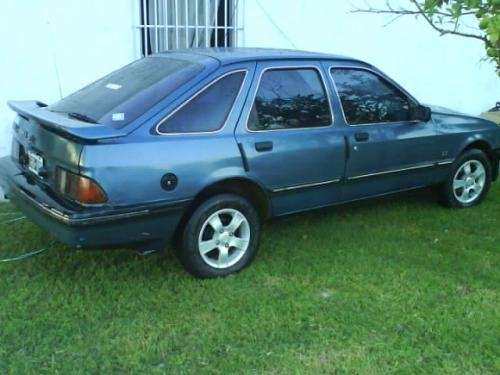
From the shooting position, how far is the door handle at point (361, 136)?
4777 mm

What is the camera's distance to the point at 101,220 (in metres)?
3.58

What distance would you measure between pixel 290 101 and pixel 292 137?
29cm

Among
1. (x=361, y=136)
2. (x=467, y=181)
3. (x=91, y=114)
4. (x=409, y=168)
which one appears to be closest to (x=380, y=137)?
(x=361, y=136)

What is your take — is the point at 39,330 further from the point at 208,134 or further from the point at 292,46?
the point at 292,46

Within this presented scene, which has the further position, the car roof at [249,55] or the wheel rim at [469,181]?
the wheel rim at [469,181]

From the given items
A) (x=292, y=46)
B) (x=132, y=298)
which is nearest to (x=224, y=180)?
(x=132, y=298)

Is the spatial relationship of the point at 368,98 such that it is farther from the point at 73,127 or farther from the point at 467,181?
the point at 73,127

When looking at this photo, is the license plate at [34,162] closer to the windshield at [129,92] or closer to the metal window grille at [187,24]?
the windshield at [129,92]

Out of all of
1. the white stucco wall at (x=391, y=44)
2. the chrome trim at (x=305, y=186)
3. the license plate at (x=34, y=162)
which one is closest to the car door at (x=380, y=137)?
the chrome trim at (x=305, y=186)

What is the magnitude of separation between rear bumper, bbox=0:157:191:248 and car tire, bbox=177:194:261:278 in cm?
16

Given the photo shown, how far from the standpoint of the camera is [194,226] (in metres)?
4.00

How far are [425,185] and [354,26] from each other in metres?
3.14

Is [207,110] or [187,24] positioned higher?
[187,24]

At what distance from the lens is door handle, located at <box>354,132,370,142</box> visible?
15.7ft
